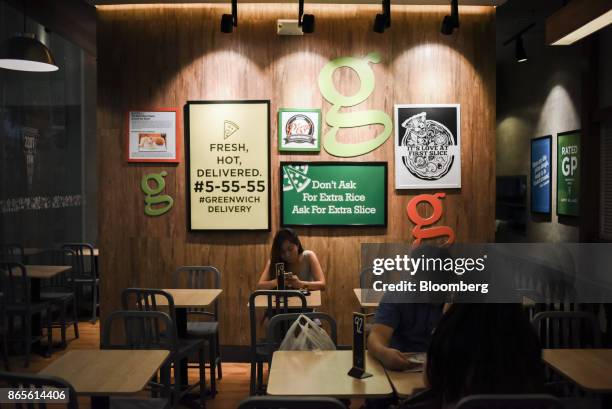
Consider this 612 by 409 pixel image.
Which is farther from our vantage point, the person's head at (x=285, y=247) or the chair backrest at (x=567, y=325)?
the person's head at (x=285, y=247)

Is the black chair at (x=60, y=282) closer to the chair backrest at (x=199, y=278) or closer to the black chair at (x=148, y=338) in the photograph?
the chair backrest at (x=199, y=278)

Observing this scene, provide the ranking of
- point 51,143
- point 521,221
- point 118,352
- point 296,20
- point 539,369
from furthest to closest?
1. point 521,221
2. point 51,143
3. point 296,20
4. point 118,352
5. point 539,369

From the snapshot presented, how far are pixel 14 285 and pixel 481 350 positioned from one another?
5521mm

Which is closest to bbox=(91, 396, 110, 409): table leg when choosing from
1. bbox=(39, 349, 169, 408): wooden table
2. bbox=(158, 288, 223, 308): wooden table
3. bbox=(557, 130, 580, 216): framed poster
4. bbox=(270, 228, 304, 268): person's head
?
bbox=(39, 349, 169, 408): wooden table

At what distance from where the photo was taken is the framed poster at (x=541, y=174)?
709 centimetres

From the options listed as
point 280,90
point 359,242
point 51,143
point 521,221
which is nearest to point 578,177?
point 521,221

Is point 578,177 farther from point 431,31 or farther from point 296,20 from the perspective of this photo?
point 296,20

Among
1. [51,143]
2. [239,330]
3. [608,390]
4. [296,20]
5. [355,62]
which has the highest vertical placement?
[296,20]

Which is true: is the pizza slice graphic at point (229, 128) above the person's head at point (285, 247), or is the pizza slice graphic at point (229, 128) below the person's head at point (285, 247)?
above

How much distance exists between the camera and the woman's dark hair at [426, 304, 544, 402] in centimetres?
145

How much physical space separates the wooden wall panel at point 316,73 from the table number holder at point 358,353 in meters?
2.73

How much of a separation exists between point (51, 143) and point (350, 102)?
3931mm

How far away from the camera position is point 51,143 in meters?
7.00

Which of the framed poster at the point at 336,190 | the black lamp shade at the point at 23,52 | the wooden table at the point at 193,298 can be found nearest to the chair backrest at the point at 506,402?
the wooden table at the point at 193,298
